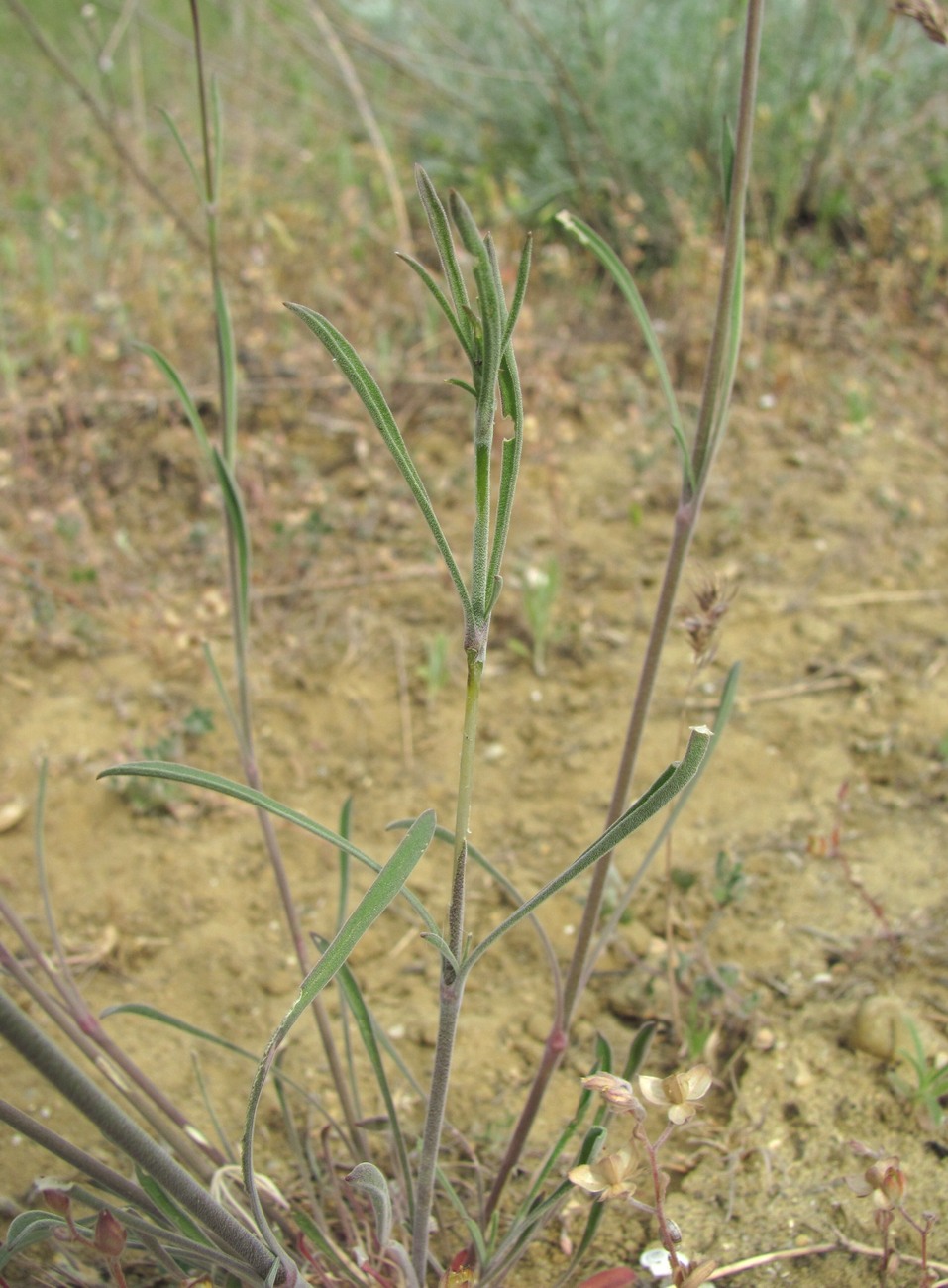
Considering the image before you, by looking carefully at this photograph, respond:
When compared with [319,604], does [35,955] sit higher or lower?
higher

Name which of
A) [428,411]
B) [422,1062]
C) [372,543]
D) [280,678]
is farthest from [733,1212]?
[428,411]

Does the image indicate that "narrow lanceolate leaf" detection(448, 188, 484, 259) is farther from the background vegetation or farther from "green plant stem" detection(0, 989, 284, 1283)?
→ the background vegetation

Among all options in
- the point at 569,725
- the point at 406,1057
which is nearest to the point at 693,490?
the point at 406,1057

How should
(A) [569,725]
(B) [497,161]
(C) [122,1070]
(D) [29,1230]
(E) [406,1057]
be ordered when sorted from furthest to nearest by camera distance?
(B) [497,161] → (A) [569,725] → (E) [406,1057] → (C) [122,1070] → (D) [29,1230]

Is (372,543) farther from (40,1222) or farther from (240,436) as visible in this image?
(40,1222)

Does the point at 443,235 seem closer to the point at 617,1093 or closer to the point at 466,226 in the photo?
the point at 466,226

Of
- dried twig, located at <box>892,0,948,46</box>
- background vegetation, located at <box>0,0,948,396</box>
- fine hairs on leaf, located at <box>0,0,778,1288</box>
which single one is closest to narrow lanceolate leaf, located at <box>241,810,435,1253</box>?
fine hairs on leaf, located at <box>0,0,778,1288</box>
